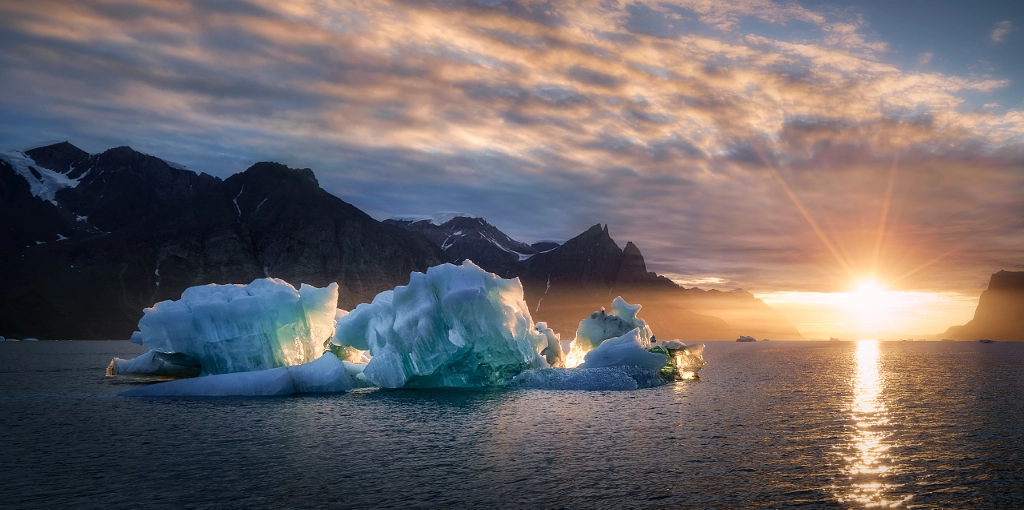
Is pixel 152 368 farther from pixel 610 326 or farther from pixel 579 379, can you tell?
pixel 610 326

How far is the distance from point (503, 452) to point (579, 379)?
2376 centimetres

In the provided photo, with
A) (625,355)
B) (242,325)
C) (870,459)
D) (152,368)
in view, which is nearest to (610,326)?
(625,355)

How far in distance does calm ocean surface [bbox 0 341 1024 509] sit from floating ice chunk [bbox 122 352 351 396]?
1795 mm

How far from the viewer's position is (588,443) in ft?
82.8

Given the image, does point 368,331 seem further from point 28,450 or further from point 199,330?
point 28,450

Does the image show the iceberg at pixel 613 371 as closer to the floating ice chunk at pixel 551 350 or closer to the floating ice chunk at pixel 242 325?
the floating ice chunk at pixel 551 350

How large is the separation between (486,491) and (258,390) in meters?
28.4

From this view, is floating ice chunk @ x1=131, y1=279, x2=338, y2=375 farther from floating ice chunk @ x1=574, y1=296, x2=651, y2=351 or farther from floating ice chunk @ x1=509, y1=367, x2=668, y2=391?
floating ice chunk @ x1=574, y1=296, x2=651, y2=351

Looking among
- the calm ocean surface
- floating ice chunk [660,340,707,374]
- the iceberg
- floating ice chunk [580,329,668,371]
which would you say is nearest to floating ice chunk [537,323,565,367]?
the iceberg

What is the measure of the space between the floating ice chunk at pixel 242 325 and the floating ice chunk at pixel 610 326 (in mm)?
24282

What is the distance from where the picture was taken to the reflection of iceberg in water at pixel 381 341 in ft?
138

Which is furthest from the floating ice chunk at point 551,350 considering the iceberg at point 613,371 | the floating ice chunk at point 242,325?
the floating ice chunk at point 242,325

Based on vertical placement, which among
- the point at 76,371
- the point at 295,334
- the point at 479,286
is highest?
the point at 479,286

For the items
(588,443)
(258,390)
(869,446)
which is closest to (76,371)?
(258,390)
